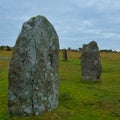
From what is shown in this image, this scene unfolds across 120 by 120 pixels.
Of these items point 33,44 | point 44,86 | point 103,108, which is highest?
point 33,44

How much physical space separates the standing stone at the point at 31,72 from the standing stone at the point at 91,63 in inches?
586

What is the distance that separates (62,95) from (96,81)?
8.49m

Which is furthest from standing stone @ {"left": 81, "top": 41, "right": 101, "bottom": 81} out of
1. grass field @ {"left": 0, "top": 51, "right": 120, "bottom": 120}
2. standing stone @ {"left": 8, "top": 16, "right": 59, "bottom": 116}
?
standing stone @ {"left": 8, "top": 16, "right": 59, "bottom": 116}

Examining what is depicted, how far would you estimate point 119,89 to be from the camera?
2747 centimetres

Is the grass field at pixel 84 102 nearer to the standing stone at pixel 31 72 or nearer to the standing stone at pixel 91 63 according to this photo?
the standing stone at pixel 31 72

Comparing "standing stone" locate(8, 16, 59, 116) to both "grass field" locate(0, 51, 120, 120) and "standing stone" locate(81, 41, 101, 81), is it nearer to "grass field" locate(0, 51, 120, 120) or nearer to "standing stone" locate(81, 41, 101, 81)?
"grass field" locate(0, 51, 120, 120)

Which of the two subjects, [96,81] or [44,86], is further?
[96,81]

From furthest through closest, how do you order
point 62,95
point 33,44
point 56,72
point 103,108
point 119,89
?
point 119,89, point 62,95, point 103,108, point 56,72, point 33,44

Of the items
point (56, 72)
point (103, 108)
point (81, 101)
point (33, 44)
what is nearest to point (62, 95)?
point (81, 101)

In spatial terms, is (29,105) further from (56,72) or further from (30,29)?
(30,29)

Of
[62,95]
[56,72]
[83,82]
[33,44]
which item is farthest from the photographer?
[83,82]

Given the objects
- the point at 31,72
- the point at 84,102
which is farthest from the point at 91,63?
the point at 31,72

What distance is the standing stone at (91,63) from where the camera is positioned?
32.3 metres

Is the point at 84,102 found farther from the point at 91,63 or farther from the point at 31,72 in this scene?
the point at 91,63
